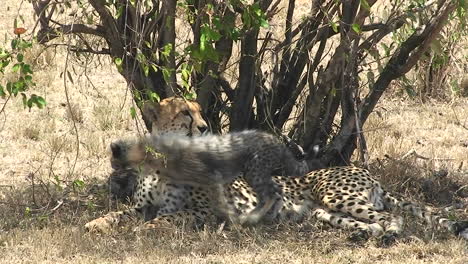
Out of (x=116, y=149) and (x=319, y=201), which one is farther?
(x=319, y=201)

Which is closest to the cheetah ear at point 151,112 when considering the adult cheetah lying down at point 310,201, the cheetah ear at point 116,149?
the adult cheetah lying down at point 310,201

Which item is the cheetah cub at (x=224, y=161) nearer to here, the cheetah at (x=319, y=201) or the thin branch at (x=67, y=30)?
the cheetah at (x=319, y=201)

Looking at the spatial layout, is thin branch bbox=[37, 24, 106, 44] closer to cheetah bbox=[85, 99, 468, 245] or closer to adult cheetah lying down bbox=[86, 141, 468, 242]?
cheetah bbox=[85, 99, 468, 245]

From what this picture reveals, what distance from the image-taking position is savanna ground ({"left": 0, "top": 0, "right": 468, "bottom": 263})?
16.9 ft

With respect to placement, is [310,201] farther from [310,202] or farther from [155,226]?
[155,226]

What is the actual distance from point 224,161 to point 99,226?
3.08 ft

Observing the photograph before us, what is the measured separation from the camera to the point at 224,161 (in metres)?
5.35

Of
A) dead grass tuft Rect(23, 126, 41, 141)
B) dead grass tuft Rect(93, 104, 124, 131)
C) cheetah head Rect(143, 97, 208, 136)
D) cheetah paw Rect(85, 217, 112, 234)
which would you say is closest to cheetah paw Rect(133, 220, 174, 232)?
cheetah paw Rect(85, 217, 112, 234)

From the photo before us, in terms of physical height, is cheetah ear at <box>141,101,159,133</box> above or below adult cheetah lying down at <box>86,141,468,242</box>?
above

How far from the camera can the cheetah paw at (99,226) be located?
18.5ft

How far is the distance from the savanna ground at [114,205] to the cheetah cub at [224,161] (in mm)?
241

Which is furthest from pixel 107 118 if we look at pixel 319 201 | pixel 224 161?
pixel 224 161

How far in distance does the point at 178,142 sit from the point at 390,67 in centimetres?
203

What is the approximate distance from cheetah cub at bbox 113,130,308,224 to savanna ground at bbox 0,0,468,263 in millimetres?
241
